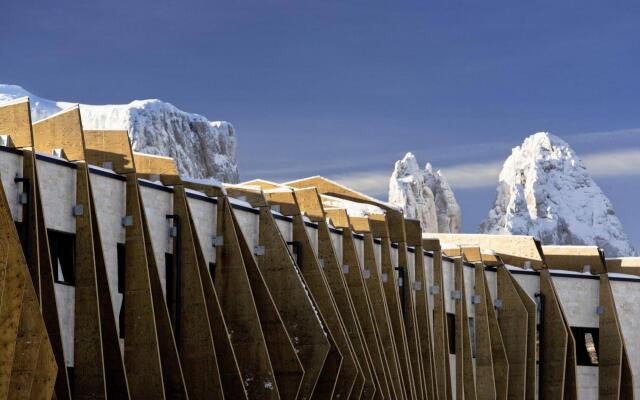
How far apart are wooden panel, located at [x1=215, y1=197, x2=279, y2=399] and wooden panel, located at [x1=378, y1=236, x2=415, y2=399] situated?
12486 mm

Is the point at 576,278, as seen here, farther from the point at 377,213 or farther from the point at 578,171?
the point at 578,171

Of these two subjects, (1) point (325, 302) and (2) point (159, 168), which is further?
(1) point (325, 302)

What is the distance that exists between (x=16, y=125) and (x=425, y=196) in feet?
389

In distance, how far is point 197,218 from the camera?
4312 cm

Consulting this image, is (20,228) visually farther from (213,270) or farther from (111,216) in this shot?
(213,270)

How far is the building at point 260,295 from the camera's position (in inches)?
1339

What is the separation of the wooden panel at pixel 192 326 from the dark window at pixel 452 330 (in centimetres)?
2282

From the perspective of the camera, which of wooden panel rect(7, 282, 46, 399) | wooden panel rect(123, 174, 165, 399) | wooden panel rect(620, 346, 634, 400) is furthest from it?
wooden panel rect(620, 346, 634, 400)

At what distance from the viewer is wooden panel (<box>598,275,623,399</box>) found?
66125 mm

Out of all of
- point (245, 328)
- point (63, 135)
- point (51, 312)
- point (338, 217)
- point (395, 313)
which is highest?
point (63, 135)

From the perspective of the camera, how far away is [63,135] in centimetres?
3622

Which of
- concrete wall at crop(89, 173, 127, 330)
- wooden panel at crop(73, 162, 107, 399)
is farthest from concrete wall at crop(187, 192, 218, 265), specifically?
wooden panel at crop(73, 162, 107, 399)

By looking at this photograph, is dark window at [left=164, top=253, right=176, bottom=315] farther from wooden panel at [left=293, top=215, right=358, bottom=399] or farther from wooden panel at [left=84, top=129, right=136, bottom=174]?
wooden panel at [left=293, top=215, right=358, bottom=399]

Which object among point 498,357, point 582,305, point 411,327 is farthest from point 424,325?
point 582,305
